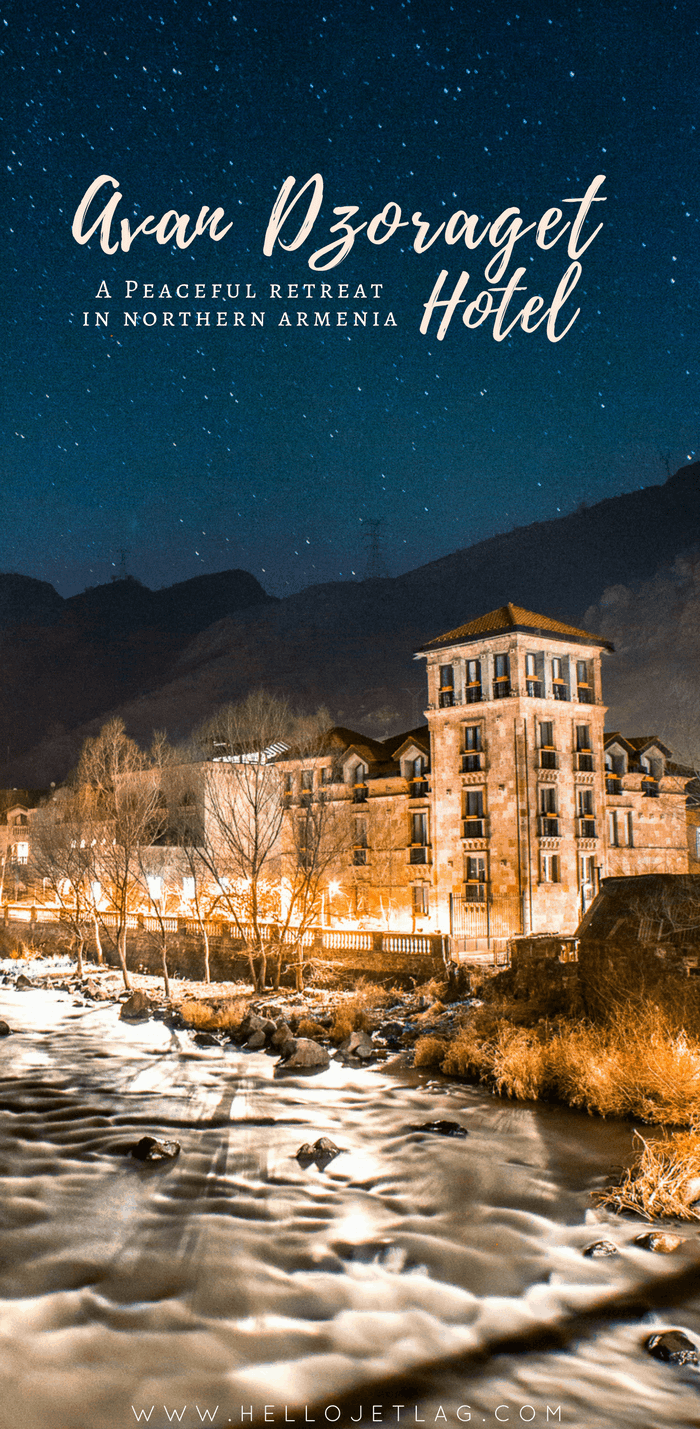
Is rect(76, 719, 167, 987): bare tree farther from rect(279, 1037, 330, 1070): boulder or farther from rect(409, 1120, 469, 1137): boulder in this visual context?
rect(409, 1120, 469, 1137): boulder

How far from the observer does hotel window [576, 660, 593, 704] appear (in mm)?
49094

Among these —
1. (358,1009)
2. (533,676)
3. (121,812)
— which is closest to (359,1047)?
(358,1009)

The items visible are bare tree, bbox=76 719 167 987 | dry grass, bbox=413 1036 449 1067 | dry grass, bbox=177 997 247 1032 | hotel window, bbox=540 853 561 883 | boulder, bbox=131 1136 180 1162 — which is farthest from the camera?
hotel window, bbox=540 853 561 883

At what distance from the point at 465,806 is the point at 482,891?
437cm

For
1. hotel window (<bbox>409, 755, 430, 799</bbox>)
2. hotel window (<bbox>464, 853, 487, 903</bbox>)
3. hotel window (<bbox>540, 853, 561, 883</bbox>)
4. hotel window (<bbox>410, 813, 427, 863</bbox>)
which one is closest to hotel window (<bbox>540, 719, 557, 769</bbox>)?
hotel window (<bbox>540, 853, 561, 883</bbox>)

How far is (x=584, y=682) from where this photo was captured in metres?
49.4

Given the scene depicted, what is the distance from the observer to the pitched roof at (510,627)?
153ft

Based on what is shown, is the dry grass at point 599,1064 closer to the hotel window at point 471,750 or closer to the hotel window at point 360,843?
the hotel window at point 471,750

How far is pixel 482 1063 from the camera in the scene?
24.2 m

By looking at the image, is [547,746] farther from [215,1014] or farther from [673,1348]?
[673,1348]

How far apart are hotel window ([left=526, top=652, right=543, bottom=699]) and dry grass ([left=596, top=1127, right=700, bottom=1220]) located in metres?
31.2

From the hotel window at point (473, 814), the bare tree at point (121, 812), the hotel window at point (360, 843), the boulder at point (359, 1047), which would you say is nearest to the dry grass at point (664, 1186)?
Result: the boulder at point (359, 1047)

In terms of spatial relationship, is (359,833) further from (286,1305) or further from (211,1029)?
(286,1305)

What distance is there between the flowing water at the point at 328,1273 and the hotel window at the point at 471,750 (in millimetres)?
25398
